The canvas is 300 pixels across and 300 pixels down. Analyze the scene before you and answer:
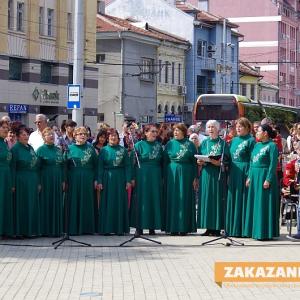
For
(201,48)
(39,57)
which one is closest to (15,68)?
(39,57)

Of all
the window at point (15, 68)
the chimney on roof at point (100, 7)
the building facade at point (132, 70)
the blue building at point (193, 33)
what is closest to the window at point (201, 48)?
the blue building at point (193, 33)

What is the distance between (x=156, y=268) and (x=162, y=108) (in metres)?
53.2

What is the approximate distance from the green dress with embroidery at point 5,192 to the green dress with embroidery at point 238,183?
12.4 feet

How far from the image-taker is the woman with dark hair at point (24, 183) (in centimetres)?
1520

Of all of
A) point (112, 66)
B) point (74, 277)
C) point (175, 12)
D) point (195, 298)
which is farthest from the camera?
point (175, 12)

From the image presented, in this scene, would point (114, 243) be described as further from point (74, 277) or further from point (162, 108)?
point (162, 108)

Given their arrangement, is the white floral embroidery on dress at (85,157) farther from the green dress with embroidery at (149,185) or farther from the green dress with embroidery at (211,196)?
the green dress with embroidery at (211,196)

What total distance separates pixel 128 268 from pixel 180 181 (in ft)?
12.9

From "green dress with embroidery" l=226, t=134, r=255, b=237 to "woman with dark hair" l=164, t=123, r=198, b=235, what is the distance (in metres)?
0.71

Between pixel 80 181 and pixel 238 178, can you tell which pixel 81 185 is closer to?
pixel 80 181

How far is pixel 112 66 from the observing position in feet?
194

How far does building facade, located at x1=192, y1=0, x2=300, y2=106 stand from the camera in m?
88.6

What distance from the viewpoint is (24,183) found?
15250 mm

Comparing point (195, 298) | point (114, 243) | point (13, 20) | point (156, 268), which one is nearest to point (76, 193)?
point (114, 243)
